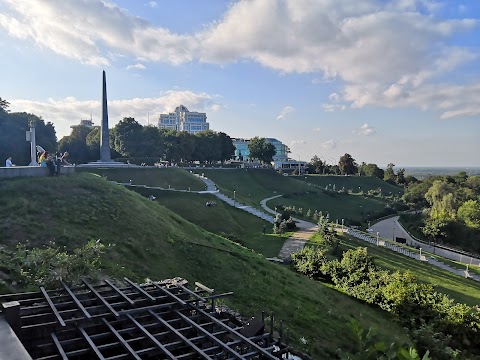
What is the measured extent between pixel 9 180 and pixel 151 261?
10.9m

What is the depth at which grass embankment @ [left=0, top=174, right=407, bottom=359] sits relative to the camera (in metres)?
14.6

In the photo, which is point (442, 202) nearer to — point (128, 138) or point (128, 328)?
point (128, 138)

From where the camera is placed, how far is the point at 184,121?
184250 mm

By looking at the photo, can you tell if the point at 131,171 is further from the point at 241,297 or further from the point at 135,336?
the point at 135,336

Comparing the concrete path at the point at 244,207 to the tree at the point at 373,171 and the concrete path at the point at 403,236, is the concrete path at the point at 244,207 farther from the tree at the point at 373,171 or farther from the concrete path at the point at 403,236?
the tree at the point at 373,171

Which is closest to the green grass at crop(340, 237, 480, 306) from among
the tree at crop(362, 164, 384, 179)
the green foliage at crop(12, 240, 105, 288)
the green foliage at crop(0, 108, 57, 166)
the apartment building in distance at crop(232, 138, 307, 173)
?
the green foliage at crop(12, 240, 105, 288)

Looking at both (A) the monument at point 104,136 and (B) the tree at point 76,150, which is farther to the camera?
(B) the tree at point 76,150

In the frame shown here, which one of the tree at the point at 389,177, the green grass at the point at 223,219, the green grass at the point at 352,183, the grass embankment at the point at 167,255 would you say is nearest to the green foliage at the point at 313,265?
the grass embankment at the point at 167,255

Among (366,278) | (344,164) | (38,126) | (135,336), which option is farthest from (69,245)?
(344,164)

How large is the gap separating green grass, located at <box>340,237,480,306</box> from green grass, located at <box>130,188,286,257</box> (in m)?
7.67

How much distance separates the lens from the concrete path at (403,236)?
43.6 metres

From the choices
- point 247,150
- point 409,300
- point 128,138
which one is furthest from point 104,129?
point 247,150

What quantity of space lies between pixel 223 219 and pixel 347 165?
94893 mm

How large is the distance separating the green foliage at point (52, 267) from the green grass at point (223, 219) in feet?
71.3
